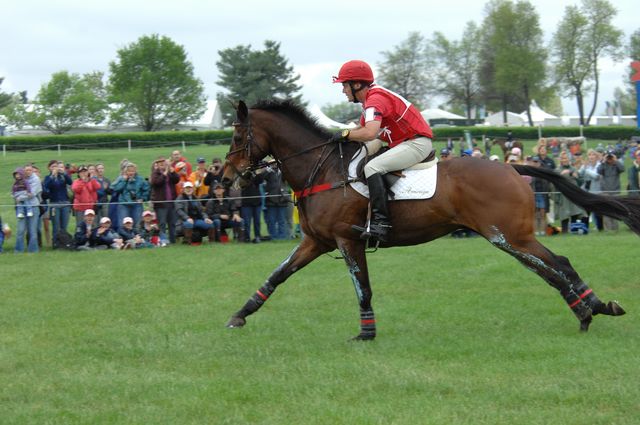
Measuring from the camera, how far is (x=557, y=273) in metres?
8.30

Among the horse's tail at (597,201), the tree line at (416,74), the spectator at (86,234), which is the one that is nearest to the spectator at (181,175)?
the spectator at (86,234)

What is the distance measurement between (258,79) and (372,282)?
57.7m

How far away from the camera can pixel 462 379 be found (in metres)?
6.69

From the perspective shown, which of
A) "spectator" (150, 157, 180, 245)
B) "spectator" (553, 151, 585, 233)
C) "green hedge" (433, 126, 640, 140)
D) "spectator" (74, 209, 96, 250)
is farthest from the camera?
"green hedge" (433, 126, 640, 140)

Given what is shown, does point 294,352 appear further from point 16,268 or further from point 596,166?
point 596,166

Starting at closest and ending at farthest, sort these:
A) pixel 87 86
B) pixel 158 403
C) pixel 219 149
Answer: pixel 158 403 < pixel 219 149 < pixel 87 86

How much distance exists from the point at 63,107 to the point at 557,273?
246 ft

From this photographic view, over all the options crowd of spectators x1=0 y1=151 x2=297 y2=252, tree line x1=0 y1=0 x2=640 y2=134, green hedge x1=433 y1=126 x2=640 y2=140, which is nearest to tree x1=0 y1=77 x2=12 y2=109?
tree line x1=0 y1=0 x2=640 y2=134

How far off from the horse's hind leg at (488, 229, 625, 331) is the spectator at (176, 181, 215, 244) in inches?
409

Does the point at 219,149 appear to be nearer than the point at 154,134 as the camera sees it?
Yes

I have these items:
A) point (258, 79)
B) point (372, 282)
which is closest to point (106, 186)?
point (372, 282)

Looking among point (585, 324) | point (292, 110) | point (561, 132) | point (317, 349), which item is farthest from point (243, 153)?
point (561, 132)

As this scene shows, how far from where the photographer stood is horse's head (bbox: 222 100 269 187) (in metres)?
8.84

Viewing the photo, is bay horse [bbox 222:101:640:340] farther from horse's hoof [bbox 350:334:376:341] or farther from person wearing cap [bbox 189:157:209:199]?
person wearing cap [bbox 189:157:209:199]
